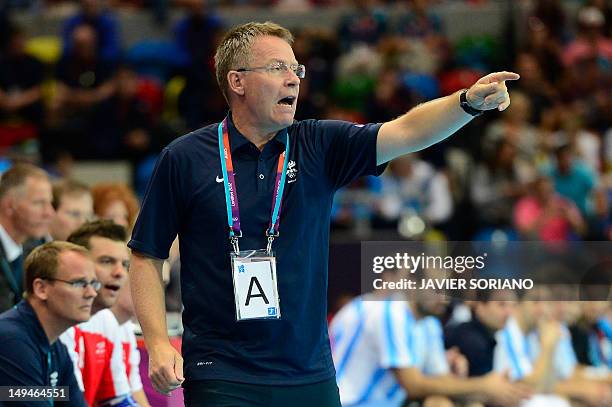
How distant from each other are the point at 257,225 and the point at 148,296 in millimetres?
470

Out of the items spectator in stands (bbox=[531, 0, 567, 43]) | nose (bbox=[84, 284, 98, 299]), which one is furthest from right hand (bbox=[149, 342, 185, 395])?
spectator in stands (bbox=[531, 0, 567, 43])

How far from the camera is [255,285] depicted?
13.4ft

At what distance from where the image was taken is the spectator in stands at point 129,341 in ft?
19.9

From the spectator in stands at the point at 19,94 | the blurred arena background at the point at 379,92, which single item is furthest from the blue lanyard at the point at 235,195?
the spectator in stands at the point at 19,94

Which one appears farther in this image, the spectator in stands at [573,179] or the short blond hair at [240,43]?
the spectator in stands at [573,179]

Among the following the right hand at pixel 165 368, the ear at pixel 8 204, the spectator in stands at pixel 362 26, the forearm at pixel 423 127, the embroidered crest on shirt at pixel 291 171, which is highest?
the spectator in stands at pixel 362 26

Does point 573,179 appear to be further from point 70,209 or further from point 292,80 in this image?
point 292,80

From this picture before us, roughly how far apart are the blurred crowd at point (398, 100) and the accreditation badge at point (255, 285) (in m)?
7.29

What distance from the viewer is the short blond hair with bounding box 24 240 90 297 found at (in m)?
5.45

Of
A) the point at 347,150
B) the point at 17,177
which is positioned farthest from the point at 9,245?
the point at 347,150

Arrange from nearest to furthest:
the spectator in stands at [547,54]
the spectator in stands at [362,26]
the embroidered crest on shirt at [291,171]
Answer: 1. the embroidered crest on shirt at [291,171]
2. the spectator in stands at [547,54]
3. the spectator in stands at [362,26]

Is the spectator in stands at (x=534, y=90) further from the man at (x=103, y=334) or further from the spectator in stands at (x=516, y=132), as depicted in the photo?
the man at (x=103, y=334)

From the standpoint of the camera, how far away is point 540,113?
1353 centimetres

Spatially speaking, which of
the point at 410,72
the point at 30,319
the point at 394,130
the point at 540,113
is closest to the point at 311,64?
the point at 410,72
